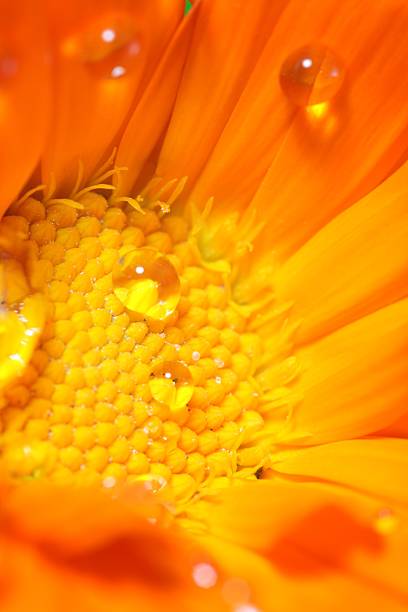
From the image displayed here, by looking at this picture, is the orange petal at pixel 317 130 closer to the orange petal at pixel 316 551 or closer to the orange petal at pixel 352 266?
the orange petal at pixel 352 266

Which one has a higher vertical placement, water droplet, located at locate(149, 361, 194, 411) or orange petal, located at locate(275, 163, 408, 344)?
orange petal, located at locate(275, 163, 408, 344)

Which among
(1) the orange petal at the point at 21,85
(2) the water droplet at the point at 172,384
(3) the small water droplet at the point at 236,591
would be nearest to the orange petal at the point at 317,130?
(2) the water droplet at the point at 172,384

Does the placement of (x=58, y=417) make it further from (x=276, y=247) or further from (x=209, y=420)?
(x=276, y=247)

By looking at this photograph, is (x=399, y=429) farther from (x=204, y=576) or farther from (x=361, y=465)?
(x=204, y=576)

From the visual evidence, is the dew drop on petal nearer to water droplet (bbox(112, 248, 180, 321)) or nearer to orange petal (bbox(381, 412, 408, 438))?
orange petal (bbox(381, 412, 408, 438))

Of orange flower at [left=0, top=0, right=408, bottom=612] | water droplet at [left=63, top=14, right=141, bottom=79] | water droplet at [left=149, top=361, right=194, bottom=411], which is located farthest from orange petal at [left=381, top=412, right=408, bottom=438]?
water droplet at [left=63, top=14, right=141, bottom=79]

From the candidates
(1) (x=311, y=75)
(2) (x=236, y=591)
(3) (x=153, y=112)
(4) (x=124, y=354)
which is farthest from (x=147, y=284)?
(2) (x=236, y=591)

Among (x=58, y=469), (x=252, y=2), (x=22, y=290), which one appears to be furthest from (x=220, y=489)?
(x=252, y=2)
